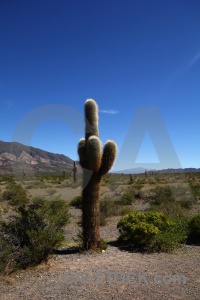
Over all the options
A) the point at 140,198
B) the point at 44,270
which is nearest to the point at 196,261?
the point at 44,270

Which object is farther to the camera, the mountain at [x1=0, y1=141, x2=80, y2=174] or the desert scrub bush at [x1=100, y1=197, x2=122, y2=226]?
the mountain at [x1=0, y1=141, x2=80, y2=174]


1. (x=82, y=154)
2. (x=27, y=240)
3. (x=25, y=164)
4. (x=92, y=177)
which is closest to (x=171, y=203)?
(x=92, y=177)

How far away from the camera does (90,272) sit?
22.2ft

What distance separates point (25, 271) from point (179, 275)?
10.5 feet

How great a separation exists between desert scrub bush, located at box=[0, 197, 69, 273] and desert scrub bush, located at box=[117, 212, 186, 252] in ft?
7.44

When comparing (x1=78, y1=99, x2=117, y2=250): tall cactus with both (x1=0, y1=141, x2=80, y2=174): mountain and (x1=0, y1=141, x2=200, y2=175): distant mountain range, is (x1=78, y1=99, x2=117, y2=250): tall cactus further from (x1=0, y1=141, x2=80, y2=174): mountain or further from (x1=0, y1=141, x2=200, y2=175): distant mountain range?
(x1=0, y1=141, x2=80, y2=174): mountain

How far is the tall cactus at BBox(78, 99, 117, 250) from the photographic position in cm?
844

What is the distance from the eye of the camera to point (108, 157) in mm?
8648

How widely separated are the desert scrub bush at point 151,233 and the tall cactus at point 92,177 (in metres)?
1.22

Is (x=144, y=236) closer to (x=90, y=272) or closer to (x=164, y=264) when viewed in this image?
(x=164, y=264)

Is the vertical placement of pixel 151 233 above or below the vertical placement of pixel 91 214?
below

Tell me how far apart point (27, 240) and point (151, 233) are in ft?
11.1

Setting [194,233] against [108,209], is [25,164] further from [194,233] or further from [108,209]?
[194,233]

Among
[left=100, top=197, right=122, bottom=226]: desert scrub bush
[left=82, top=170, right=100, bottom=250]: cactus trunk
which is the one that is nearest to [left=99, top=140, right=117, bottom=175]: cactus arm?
[left=82, top=170, right=100, bottom=250]: cactus trunk
